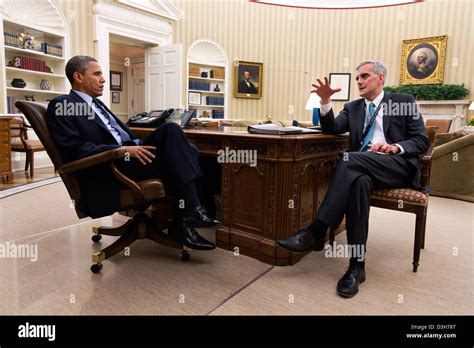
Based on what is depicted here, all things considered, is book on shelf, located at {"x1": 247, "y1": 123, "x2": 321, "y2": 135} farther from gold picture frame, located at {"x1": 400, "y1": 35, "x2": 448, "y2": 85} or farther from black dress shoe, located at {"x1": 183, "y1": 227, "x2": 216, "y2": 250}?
gold picture frame, located at {"x1": 400, "y1": 35, "x2": 448, "y2": 85}

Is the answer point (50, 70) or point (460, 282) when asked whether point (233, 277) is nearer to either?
point (460, 282)

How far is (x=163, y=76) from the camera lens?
26.0 feet

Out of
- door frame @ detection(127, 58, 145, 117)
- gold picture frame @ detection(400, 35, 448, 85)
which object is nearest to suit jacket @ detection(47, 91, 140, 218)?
gold picture frame @ detection(400, 35, 448, 85)

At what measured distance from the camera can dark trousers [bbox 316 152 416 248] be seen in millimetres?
2160

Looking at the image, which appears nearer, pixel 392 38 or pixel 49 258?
pixel 49 258

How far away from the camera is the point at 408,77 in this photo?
877 cm

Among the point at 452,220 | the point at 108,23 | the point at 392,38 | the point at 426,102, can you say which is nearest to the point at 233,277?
the point at 452,220

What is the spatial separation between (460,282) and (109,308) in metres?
2.01

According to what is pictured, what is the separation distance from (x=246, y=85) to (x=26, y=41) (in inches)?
206

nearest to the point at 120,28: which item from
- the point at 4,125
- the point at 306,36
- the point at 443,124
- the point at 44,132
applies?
the point at 4,125

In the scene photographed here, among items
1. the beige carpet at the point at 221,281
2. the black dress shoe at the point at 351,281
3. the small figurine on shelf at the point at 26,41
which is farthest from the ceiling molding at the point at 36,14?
the black dress shoe at the point at 351,281

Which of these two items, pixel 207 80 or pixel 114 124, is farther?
pixel 207 80

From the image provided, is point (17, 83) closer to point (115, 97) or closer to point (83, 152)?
point (83, 152)

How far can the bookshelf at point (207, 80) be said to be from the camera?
888cm
